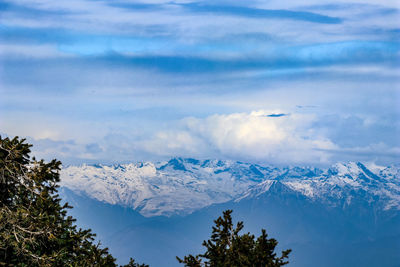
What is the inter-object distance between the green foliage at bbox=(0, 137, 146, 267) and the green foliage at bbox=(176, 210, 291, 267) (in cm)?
457

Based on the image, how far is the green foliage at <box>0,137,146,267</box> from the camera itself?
843 inches

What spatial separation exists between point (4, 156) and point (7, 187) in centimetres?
141

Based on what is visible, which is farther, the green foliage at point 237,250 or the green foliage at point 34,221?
the green foliage at point 237,250

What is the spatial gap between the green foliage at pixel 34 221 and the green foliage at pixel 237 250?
15.0ft

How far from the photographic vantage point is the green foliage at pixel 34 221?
21406 millimetres

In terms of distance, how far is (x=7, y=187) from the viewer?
23.6 meters

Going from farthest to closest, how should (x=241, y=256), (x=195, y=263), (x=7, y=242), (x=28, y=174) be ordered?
(x=195, y=263) < (x=241, y=256) < (x=28, y=174) < (x=7, y=242)

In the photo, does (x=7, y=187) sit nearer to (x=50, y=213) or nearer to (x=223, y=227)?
(x=50, y=213)

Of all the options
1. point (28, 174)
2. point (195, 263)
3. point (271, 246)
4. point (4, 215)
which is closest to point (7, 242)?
point (4, 215)

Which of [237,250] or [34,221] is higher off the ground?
[34,221]

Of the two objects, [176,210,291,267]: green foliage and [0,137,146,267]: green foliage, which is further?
[176,210,291,267]: green foliage

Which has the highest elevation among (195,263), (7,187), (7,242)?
(7,187)

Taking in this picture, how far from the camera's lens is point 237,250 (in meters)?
25.1

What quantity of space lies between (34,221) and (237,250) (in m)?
8.90
